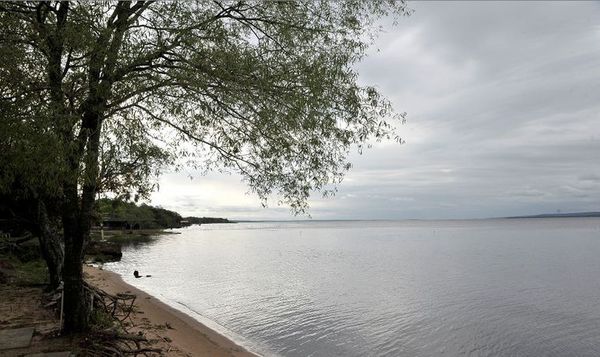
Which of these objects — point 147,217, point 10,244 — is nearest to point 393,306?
point 10,244

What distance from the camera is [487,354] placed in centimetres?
1841

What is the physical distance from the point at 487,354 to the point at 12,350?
1696cm

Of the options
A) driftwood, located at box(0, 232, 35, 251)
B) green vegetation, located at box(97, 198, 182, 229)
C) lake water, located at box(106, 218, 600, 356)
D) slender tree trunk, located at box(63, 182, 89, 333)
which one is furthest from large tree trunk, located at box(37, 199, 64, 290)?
green vegetation, located at box(97, 198, 182, 229)

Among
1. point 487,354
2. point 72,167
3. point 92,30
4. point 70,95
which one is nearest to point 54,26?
point 92,30

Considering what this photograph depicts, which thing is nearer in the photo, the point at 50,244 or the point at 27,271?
the point at 50,244

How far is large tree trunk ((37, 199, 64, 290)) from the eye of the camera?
15000mm

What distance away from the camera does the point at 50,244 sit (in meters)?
15.6

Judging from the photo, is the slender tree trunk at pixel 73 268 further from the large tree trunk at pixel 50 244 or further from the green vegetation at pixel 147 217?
the green vegetation at pixel 147 217

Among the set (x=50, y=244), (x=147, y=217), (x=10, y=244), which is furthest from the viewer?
(x=147, y=217)

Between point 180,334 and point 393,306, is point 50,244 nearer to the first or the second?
point 180,334

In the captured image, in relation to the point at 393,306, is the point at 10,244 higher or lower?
higher

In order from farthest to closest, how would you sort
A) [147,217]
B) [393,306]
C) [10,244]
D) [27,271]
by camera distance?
[147,217] < [393,306] < [10,244] < [27,271]

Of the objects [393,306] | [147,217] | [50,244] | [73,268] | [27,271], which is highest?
[147,217]

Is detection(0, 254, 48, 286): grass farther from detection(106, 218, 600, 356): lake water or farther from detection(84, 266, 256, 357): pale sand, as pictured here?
detection(106, 218, 600, 356): lake water
